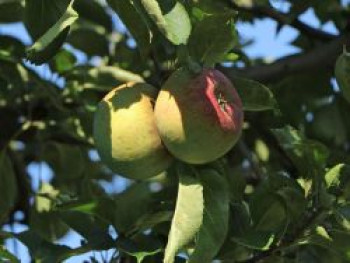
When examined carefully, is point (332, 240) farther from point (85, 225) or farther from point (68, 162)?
point (68, 162)

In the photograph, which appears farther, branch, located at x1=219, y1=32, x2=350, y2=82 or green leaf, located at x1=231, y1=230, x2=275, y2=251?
branch, located at x1=219, y1=32, x2=350, y2=82

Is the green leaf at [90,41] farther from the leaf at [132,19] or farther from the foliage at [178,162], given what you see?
the leaf at [132,19]

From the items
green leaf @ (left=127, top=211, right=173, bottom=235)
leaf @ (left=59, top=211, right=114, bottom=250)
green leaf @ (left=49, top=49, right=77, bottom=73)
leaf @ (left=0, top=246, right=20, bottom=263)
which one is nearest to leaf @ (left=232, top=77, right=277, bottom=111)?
green leaf @ (left=127, top=211, right=173, bottom=235)

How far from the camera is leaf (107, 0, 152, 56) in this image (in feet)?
4.45

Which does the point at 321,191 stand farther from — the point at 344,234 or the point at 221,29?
the point at 221,29

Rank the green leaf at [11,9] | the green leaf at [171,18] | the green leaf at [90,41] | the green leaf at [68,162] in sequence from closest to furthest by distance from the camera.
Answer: the green leaf at [171,18]
the green leaf at [11,9]
the green leaf at [90,41]
the green leaf at [68,162]

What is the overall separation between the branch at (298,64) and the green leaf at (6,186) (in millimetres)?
537

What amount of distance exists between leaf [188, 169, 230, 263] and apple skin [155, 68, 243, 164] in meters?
0.06

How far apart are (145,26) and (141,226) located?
34 cm

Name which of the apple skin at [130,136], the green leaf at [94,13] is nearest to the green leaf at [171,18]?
the apple skin at [130,136]

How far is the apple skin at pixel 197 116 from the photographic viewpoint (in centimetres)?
130

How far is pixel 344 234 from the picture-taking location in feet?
4.87

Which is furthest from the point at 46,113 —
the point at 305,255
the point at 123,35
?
the point at 305,255

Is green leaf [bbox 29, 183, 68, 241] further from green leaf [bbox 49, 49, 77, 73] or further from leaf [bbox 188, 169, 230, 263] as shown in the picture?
leaf [bbox 188, 169, 230, 263]
